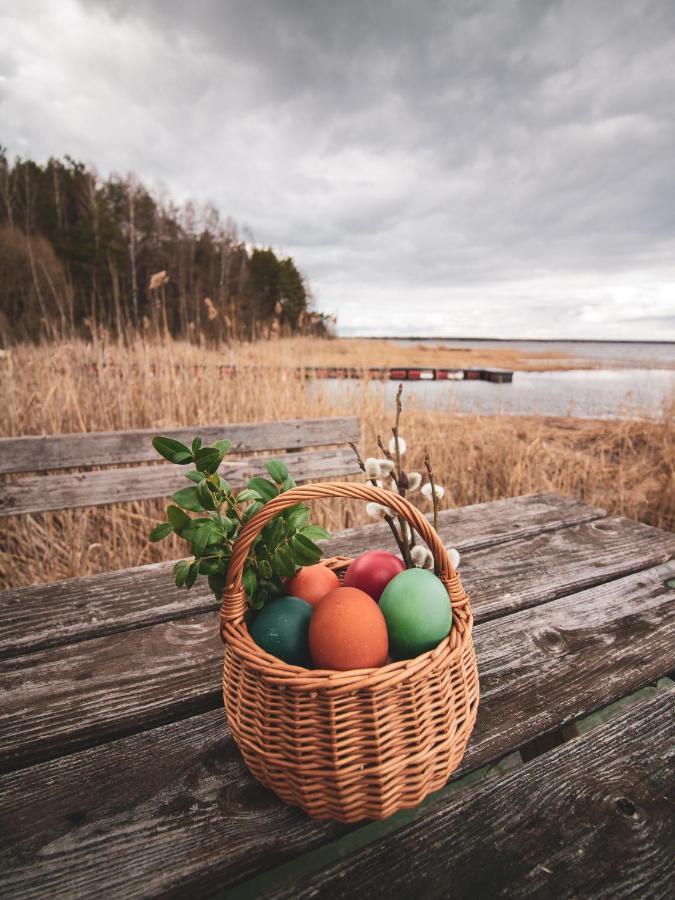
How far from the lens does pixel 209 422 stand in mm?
2762

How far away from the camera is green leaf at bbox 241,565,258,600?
20.1 inches

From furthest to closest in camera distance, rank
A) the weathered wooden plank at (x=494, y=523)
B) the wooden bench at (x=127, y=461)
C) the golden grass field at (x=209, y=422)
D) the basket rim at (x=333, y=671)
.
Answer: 1. the golden grass field at (x=209, y=422)
2. the wooden bench at (x=127, y=461)
3. the weathered wooden plank at (x=494, y=523)
4. the basket rim at (x=333, y=671)

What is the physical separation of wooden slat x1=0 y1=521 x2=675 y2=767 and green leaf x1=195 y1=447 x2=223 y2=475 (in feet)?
1.27

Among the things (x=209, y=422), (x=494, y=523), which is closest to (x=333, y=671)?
(x=494, y=523)

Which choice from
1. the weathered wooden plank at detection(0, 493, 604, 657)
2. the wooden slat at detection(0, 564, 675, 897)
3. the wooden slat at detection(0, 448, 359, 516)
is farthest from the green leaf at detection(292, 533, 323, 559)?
the wooden slat at detection(0, 448, 359, 516)

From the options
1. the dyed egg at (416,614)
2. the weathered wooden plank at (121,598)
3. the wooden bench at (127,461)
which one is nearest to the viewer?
the dyed egg at (416,614)

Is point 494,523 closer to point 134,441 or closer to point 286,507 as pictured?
point 286,507

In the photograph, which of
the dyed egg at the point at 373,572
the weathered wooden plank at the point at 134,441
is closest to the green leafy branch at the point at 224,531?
the dyed egg at the point at 373,572

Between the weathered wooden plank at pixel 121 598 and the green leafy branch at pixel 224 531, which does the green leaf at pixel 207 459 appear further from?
the weathered wooden plank at pixel 121 598

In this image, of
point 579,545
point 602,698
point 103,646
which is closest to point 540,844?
point 602,698

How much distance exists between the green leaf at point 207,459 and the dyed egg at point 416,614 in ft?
0.85

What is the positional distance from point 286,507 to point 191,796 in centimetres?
35

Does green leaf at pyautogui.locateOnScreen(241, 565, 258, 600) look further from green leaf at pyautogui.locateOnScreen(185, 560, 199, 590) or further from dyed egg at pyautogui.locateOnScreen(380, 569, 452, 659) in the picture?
dyed egg at pyautogui.locateOnScreen(380, 569, 452, 659)

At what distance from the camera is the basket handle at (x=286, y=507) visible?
0.47 metres
